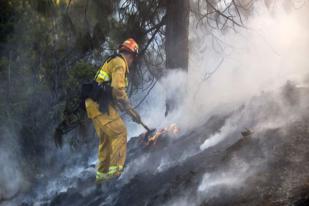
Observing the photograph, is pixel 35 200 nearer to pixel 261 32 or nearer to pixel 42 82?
pixel 42 82

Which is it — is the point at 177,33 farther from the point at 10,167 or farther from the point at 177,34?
the point at 10,167

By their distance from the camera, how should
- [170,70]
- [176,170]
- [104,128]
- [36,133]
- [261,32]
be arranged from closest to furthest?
1. [176,170]
2. [104,128]
3. [170,70]
4. [261,32]
5. [36,133]

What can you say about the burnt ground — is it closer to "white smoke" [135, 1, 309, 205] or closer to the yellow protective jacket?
"white smoke" [135, 1, 309, 205]

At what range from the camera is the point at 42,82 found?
1174 cm

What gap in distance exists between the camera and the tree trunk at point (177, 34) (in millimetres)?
8977

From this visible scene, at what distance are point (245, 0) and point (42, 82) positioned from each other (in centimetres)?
525

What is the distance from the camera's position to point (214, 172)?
5.50m

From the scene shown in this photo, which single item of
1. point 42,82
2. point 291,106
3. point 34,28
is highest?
point 34,28

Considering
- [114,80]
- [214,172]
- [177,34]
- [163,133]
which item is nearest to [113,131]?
[114,80]

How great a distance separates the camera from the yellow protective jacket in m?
6.74

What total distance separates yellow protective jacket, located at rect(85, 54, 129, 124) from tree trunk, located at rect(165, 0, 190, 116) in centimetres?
244

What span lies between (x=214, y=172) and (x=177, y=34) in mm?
4179

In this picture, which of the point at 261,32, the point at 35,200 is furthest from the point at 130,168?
the point at 261,32

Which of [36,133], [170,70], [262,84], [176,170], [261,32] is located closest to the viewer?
[176,170]
